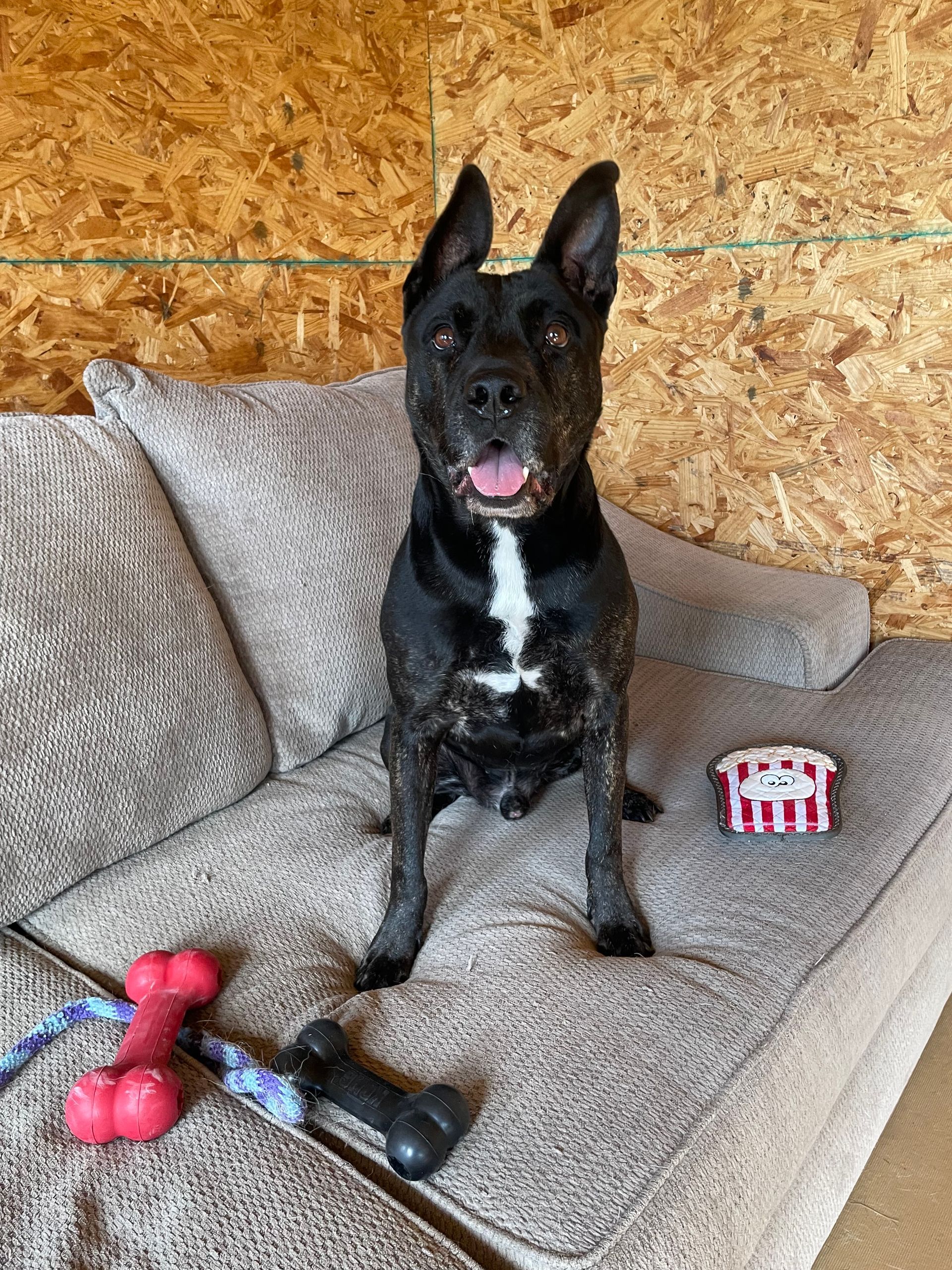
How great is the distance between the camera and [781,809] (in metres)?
1.47

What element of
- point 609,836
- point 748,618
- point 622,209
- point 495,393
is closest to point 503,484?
point 495,393

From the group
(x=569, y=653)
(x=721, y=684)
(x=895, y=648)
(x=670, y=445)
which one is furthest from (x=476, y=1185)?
(x=670, y=445)

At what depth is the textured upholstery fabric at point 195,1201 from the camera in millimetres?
815

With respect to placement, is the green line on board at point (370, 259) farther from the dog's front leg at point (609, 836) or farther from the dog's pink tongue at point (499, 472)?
the dog's front leg at point (609, 836)

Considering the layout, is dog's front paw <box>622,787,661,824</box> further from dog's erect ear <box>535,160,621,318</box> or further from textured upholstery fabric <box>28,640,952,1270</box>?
dog's erect ear <box>535,160,621,318</box>

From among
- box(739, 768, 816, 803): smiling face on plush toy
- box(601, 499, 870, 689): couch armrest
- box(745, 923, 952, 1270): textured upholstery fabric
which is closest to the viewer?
box(745, 923, 952, 1270): textured upholstery fabric

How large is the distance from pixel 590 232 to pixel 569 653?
0.66 m

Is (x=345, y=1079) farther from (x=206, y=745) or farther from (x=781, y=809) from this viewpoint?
(x=781, y=809)

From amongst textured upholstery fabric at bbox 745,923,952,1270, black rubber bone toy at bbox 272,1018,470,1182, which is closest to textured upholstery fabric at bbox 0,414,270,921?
black rubber bone toy at bbox 272,1018,470,1182

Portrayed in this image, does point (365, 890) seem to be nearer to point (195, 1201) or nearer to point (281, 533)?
point (195, 1201)

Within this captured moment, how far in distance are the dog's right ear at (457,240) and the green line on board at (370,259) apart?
1.00m

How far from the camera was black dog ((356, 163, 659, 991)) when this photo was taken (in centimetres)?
125

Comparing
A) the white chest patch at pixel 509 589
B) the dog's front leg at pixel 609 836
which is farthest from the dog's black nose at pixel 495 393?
the dog's front leg at pixel 609 836

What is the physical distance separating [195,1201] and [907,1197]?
3.91 feet
